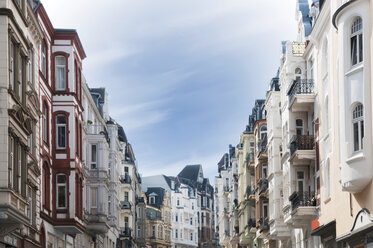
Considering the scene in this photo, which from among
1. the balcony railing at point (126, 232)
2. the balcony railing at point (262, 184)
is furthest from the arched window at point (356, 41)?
the balcony railing at point (126, 232)

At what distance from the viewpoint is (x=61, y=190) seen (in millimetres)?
46938

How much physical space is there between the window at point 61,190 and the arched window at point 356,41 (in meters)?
23.6

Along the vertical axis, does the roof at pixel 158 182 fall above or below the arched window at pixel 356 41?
above

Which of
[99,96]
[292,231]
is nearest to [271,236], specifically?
[292,231]

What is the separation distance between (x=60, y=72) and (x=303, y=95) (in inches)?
566

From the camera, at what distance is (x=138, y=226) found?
366 feet

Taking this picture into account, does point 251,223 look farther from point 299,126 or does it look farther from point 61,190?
point 61,190

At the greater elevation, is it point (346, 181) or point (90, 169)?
point (90, 169)

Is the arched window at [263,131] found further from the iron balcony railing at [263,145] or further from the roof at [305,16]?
the roof at [305,16]

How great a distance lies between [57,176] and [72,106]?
3981 mm

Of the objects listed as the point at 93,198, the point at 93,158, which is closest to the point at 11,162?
the point at 93,198

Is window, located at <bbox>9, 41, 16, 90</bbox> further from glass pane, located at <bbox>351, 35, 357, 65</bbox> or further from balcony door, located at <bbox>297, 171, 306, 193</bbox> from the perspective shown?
balcony door, located at <bbox>297, 171, 306, 193</bbox>

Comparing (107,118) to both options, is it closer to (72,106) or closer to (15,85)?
(72,106)

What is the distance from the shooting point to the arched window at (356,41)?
88.0ft
